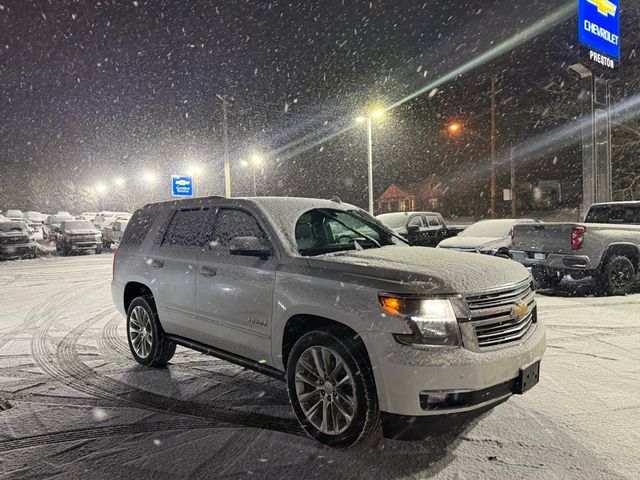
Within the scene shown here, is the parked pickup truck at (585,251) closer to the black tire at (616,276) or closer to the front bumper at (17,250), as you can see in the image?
the black tire at (616,276)

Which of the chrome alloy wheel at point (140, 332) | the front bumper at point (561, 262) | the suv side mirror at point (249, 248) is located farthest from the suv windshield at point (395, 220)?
the suv side mirror at point (249, 248)

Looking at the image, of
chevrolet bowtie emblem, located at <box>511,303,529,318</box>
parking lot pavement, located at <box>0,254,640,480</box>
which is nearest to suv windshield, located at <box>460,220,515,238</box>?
parking lot pavement, located at <box>0,254,640,480</box>

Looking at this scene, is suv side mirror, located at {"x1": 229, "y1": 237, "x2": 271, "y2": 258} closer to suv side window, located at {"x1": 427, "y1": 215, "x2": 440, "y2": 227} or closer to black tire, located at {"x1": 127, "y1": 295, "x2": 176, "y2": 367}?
black tire, located at {"x1": 127, "y1": 295, "x2": 176, "y2": 367}

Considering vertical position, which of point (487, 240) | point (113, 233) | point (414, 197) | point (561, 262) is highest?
point (414, 197)

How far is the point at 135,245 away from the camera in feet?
18.6

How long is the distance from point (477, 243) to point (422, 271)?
31.4 ft

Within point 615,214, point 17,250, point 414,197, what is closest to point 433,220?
point 615,214

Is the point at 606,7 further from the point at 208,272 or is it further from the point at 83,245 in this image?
the point at 83,245

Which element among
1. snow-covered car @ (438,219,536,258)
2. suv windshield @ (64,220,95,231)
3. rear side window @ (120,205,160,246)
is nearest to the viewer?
rear side window @ (120,205,160,246)

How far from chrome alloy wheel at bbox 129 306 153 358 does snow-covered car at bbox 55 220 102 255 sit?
18203 mm

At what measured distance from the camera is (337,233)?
15.4 ft

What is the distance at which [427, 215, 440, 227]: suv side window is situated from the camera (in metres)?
16.9

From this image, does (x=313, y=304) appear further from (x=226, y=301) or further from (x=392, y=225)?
(x=392, y=225)

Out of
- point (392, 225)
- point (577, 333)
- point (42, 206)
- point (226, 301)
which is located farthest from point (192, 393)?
point (42, 206)
